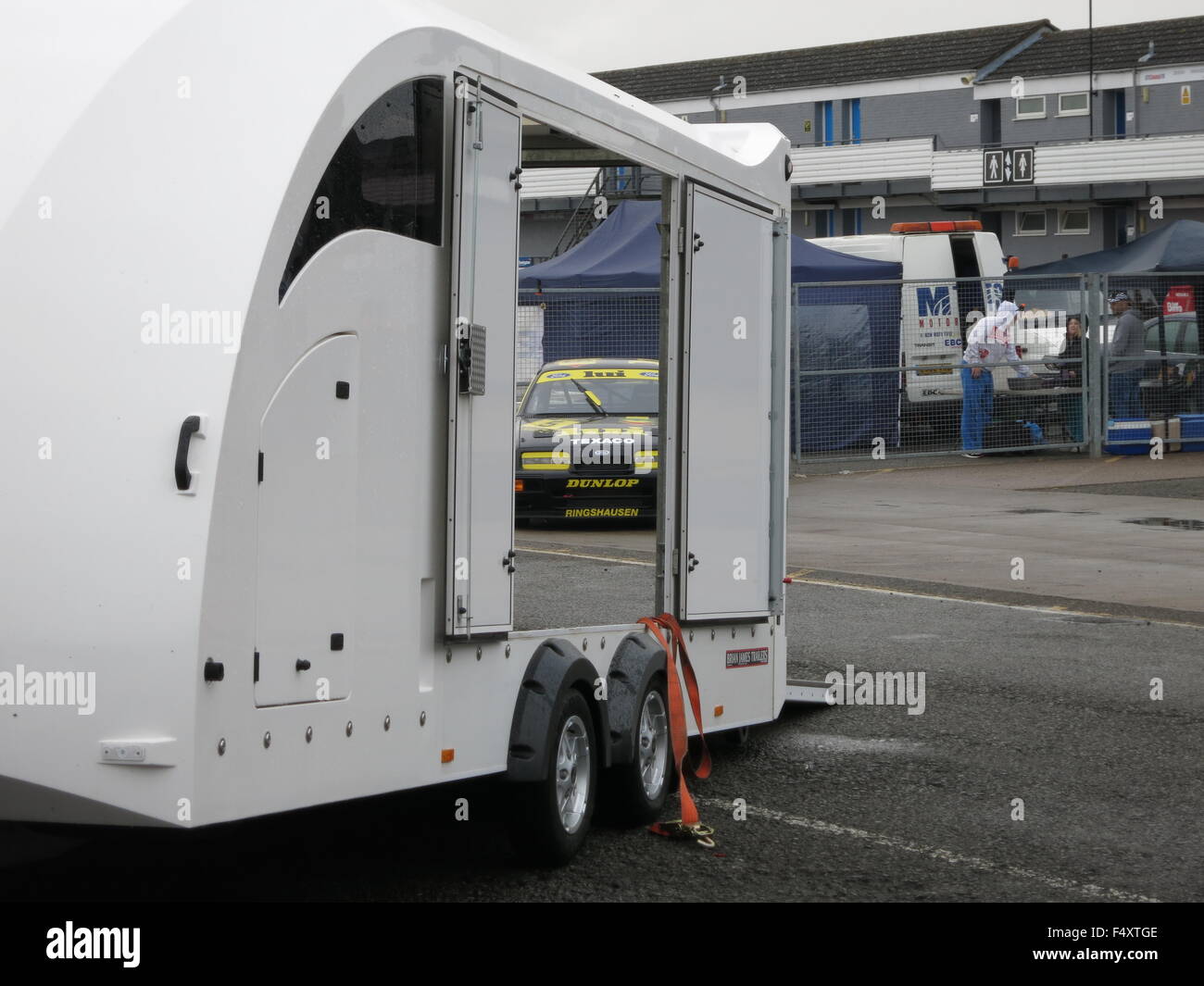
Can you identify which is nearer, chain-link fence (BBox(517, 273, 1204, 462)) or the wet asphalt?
the wet asphalt

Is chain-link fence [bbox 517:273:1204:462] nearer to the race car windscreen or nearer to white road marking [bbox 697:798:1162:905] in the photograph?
the race car windscreen

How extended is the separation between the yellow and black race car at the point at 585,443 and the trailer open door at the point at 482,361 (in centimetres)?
873

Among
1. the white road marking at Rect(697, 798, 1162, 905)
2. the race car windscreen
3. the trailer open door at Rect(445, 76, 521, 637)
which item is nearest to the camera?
the trailer open door at Rect(445, 76, 521, 637)

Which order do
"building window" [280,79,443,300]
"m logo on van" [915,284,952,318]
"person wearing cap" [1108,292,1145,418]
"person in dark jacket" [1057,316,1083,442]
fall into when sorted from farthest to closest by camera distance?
"m logo on van" [915,284,952,318] → "person wearing cap" [1108,292,1145,418] → "person in dark jacket" [1057,316,1083,442] → "building window" [280,79,443,300]

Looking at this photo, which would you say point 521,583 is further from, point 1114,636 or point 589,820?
point 589,820

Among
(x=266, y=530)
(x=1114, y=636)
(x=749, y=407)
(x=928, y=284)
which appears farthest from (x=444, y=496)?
(x=928, y=284)

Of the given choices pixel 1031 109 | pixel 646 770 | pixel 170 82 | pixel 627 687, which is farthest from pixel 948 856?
pixel 1031 109

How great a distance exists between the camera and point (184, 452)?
393 cm

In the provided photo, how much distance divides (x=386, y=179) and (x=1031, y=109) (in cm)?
4715

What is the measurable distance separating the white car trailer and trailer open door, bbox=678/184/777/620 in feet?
4.32

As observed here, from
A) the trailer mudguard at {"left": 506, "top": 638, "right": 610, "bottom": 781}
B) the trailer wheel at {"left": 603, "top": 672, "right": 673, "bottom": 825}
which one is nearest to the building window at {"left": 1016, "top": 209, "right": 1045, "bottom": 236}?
the trailer wheel at {"left": 603, "top": 672, "right": 673, "bottom": 825}

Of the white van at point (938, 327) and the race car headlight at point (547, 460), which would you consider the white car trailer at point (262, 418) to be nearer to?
the race car headlight at point (547, 460)

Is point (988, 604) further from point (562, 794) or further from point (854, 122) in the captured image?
point (854, 122)

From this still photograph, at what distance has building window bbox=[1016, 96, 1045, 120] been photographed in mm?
48812
